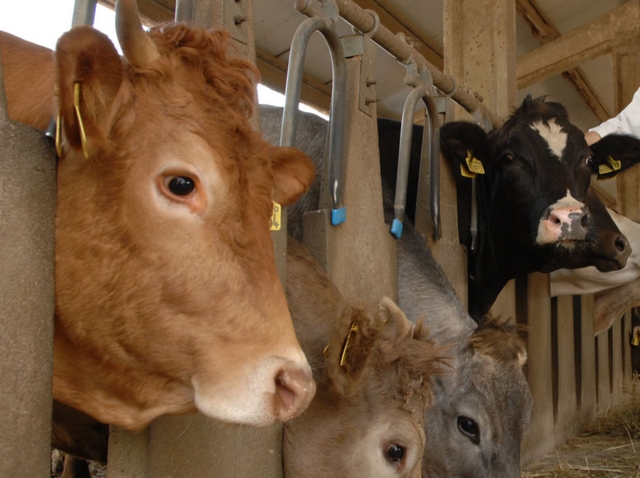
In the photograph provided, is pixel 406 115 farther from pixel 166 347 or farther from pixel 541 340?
pixel 541 340

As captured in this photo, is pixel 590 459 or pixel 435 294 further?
pixel 590 459

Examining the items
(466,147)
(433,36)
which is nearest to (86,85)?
(466,147)

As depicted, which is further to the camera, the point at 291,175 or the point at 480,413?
the point at 480,413

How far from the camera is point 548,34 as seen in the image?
10398mm

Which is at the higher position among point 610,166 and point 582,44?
point 582,44

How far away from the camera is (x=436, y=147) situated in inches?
135

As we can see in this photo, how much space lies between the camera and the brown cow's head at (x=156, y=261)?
142cm

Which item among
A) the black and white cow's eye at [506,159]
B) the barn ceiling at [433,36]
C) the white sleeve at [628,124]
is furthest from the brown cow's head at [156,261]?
the barn ceiling at [433,36]

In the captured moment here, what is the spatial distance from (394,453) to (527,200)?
8.34 ft

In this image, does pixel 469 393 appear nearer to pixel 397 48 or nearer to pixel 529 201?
pixel 397 48

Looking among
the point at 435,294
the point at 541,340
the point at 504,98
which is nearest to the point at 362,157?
the point at 435,294

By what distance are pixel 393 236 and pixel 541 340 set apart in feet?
10.4

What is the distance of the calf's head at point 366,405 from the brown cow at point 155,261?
65 cm

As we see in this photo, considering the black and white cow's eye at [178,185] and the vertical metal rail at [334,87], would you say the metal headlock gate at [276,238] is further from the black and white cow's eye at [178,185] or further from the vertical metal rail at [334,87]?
the black and white cow's eye at [178,185]
